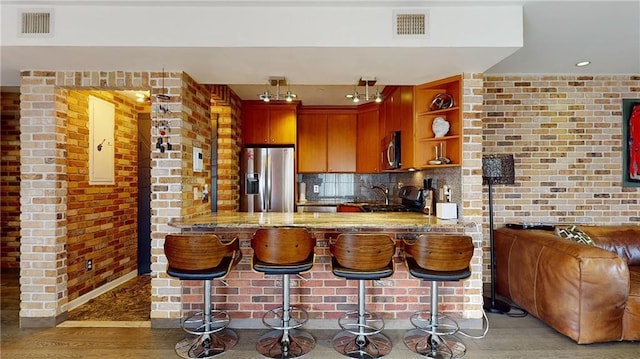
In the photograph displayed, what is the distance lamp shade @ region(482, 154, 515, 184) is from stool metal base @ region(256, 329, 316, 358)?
234 centimetres

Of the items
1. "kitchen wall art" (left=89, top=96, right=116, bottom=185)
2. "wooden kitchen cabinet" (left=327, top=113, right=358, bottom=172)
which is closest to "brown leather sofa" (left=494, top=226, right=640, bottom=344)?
"wooden kitchen cabinet" (left=327, top=113, right=358, bottom=172)

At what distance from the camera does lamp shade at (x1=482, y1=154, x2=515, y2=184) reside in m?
3.39

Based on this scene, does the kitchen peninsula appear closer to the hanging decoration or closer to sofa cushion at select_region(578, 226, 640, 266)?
the hanging decoration

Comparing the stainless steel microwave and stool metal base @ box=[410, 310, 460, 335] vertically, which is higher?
the stainless steel microwave

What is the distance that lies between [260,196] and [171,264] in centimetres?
255

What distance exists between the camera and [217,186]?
176 inches

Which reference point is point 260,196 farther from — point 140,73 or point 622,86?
point 622,86

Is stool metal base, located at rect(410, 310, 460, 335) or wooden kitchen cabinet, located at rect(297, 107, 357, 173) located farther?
wooden kitchen cabinet, located at rect(297, 107, 357, 173)

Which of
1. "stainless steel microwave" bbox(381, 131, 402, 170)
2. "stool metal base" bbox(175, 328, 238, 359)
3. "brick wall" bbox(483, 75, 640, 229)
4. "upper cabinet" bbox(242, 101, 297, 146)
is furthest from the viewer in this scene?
"upper cabinet" bbox(242, 101, 297, 146)

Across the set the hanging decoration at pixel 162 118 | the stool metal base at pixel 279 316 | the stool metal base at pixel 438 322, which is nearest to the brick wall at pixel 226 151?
the hanging decoration at pixel 162 118

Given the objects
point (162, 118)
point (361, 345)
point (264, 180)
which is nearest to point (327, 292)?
point (361, 345)

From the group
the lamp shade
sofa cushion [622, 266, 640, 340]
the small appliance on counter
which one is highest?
the lamp shade

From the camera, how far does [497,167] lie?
3.39m

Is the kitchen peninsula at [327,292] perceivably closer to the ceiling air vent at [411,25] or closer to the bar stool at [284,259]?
the bar stool at [284,259]
